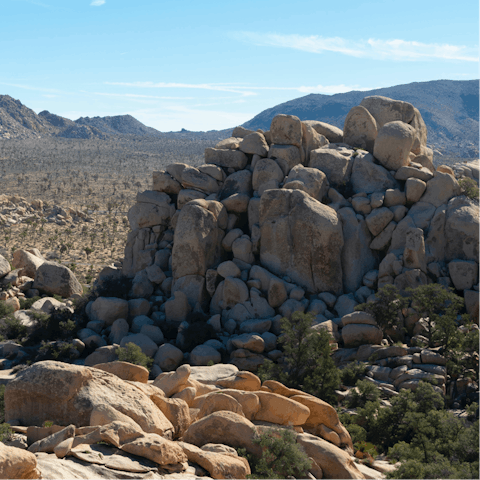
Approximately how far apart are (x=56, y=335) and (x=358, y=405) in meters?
18.8

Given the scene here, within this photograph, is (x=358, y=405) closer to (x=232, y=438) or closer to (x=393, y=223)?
(x=232, y=438)

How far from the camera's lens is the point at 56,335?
31.1 metres

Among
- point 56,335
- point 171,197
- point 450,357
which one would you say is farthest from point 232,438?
point 171,197

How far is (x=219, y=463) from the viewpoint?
13.1m

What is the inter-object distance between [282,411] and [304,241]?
1656cm

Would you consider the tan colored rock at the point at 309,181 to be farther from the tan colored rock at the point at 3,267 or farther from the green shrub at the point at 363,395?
the tan colored rock at the point at 3,267

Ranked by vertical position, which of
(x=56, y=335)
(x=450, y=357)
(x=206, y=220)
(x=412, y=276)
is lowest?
(x=56, y=335)

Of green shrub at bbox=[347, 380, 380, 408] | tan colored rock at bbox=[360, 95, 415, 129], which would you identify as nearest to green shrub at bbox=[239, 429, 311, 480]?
green shrub at bbox=[347, 380, 380, 408]

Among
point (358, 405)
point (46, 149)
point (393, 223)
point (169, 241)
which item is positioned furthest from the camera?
point (46, 149)

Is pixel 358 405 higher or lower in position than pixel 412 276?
lower

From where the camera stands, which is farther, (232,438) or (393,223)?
(393,223)

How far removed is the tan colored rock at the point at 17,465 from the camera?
1008 cm

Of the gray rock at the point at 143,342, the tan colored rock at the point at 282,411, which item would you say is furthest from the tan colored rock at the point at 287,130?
the tan colored rock at the point at 282,411

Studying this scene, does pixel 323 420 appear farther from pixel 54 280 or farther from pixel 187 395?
pixel 54 280
